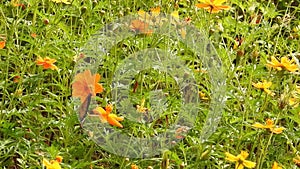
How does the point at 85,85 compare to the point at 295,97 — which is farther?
the point at 295,97

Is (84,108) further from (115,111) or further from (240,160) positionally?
(240,160)

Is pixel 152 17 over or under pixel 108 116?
over

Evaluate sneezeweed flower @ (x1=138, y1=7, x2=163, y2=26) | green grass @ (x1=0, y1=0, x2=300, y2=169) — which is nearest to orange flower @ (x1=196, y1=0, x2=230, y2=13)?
green grass @ (x1=0, y1=0, x2=300, y2=169)

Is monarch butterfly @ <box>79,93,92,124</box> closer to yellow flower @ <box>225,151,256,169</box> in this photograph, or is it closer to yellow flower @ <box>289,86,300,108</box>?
yellow flower @ <box>225,151,256,169</box>

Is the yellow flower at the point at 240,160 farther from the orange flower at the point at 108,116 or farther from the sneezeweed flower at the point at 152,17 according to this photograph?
the sneezeweed flower at the point at 152,17

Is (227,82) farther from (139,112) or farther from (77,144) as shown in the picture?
(77,144)

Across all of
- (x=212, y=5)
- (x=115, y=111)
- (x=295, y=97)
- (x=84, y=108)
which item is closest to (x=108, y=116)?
(x=84, y=108)

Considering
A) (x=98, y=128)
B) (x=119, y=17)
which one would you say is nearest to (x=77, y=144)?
(x=98, y=128)

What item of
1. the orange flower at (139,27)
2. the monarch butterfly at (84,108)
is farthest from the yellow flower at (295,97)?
the monarch butterfly at (84,108)
